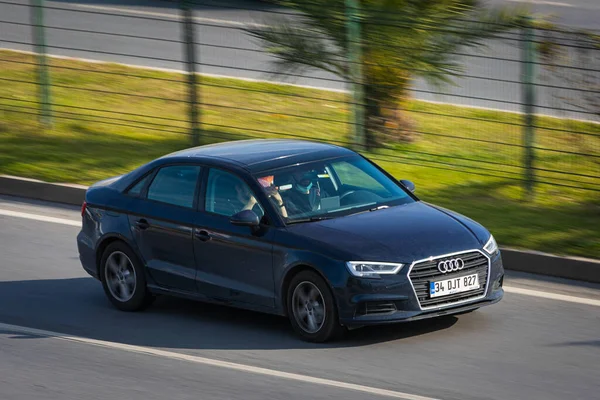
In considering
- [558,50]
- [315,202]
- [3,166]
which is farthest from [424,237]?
[3,166]

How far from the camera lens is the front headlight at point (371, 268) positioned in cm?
905

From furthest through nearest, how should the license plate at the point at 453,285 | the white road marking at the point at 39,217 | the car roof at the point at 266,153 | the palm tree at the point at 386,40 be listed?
1. the palm tree at the point at 386,40
2. the white road marking at the point at 39,217
3. the car roof at the point at 266,153
4. the license plate at the point at 453,285

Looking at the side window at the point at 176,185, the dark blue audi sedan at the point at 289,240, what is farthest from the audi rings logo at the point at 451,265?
the side window at the point at 176,185

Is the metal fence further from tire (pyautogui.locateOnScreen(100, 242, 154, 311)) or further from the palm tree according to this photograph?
tire (pyautogui.locateOnScreen(100, 242, 154, 311))

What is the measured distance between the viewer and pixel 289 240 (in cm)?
944

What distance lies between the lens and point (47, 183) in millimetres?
14773

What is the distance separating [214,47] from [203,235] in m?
6.62

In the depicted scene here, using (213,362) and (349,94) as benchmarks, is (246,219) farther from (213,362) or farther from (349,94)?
(349,94)

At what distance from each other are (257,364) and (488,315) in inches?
84.0

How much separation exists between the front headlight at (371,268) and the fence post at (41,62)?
9568 millimetres

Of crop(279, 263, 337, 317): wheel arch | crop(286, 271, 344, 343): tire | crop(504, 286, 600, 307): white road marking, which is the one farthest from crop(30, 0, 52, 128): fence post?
crop(286, 271, 344, 343): tire

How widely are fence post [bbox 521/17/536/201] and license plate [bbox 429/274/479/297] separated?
192 inches

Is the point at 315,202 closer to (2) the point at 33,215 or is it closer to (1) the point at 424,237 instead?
(1) the point at 424,237

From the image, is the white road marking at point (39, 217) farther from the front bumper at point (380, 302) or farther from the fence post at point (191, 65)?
the front bumper at point (380, 302)
